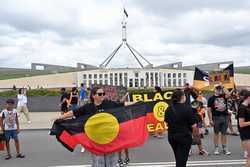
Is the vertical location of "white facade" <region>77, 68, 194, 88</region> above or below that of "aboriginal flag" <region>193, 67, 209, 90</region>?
above

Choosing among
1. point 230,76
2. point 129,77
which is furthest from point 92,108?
point 129,77

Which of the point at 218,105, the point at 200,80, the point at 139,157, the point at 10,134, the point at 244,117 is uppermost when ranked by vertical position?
the point at 200,80

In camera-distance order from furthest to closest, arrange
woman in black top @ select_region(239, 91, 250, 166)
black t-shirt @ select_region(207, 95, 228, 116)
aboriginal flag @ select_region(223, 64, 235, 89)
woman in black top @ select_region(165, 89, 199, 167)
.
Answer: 1. aboriginal flag @ select_region(223, 64, 235, 89)
2. black t-shirt @ select_region(207, 95, 228, 116)
3. woman in black top @ select_region(239, 91, 250, 166)
4. woman in black top @ select_region(165, 89, 199, 167)

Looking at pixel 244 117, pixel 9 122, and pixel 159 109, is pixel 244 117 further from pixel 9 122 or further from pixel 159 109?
pixel 9 122

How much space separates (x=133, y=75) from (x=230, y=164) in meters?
53.8

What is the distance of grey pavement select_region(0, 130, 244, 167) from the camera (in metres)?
9.77

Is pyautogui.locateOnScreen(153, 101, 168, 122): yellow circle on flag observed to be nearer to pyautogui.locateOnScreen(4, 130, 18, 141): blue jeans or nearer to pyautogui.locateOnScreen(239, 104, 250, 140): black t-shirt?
pyautogui.locateOnScreen(4, 130, 18, 141): blue jeans

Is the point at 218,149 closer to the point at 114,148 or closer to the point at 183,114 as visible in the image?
the point at 183,114

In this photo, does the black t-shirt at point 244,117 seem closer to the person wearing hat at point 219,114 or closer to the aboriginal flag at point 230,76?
the person wearing hat at point 219,114

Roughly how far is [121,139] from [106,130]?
1.17ft

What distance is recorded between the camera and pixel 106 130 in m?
6.70

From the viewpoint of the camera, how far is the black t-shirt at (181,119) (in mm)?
7090

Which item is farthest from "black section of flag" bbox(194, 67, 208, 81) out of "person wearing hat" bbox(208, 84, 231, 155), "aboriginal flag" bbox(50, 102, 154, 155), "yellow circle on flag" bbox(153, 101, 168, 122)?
"aboriginal flag" bbox(50, 102, 154, 155)

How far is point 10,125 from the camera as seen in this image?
10867 mm
